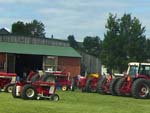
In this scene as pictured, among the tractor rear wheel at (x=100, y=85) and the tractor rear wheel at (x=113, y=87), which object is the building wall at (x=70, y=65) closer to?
the tractor rear wheel at (x=100, y=85)

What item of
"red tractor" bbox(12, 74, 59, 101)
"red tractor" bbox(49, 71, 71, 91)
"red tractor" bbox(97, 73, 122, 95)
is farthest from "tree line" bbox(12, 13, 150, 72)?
"red tractor" bbox(12, 74, 59, 101)

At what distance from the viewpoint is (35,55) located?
56062 mm

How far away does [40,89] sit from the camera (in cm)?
2480

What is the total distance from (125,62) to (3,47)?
2287 cm

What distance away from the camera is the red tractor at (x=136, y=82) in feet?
96.9

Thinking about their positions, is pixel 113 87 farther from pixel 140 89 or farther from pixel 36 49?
pixel 36 49

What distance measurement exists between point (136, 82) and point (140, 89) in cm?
46

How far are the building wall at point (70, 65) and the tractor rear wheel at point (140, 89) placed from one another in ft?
90.4

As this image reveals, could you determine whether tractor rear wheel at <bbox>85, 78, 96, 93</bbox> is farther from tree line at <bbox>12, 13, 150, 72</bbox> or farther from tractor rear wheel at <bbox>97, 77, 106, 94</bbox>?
tree line at <bbox>12, 13, 150, 72</bbox>

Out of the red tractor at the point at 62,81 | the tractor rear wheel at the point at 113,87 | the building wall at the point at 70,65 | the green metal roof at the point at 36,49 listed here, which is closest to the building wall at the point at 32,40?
the green metal roof at the point at 36,49

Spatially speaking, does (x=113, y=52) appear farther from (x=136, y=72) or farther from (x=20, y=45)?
(x=136, y=72)

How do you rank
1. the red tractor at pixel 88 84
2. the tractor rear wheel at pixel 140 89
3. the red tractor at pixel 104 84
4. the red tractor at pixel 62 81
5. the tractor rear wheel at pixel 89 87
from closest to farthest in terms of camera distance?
the tractor rear wheel at pixel 140 89 → the red tractor at pixel 104 84 → the tractor rear wheel at pixel 89 87 → the red tractor at pixel 88 84 → the red tractor at pixel 62 81

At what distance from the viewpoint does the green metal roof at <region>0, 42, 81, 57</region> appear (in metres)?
55.0

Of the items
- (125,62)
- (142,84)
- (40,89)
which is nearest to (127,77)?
(142,84)
